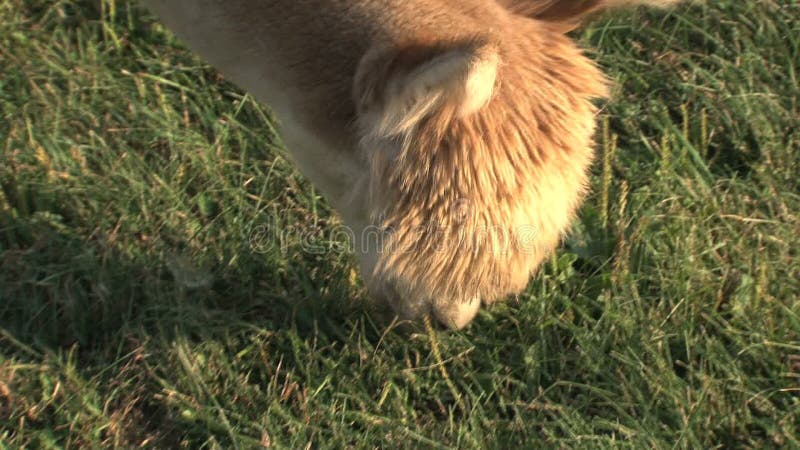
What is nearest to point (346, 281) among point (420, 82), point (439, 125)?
point (439, 125)

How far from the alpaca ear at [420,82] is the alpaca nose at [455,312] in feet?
1.84

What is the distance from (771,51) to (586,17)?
1.61 m

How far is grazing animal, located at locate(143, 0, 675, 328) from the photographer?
2.01 m

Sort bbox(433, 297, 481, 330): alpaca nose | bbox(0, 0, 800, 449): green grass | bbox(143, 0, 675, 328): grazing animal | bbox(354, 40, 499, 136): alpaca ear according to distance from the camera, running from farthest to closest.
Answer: bbox(0, 0, 800, 449): green grass
bbox(433, 297, 481, 330): alpaca nose
bbox(143, 0, 675, 328): grazing animal
bbox(354, 40, 499, 136): alpaca ear

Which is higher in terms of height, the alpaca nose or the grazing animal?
the grazing animal

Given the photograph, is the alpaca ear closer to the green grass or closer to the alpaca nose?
the alpaca nose

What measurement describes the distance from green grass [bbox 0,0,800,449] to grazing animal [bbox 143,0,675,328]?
0.56 meters

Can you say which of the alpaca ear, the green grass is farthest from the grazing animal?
the green grass

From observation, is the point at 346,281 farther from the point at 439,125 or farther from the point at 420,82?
the point at 420,82

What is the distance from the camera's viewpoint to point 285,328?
2.96 metres

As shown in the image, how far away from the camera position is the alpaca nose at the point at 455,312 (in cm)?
243

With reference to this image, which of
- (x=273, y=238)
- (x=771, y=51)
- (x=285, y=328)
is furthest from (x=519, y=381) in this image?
(x=771, y=51)

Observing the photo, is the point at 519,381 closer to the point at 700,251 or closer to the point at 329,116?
the point at 700,251

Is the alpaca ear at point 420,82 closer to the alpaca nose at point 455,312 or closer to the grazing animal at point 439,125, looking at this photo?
Answer: the grazing animal at point 439,125
